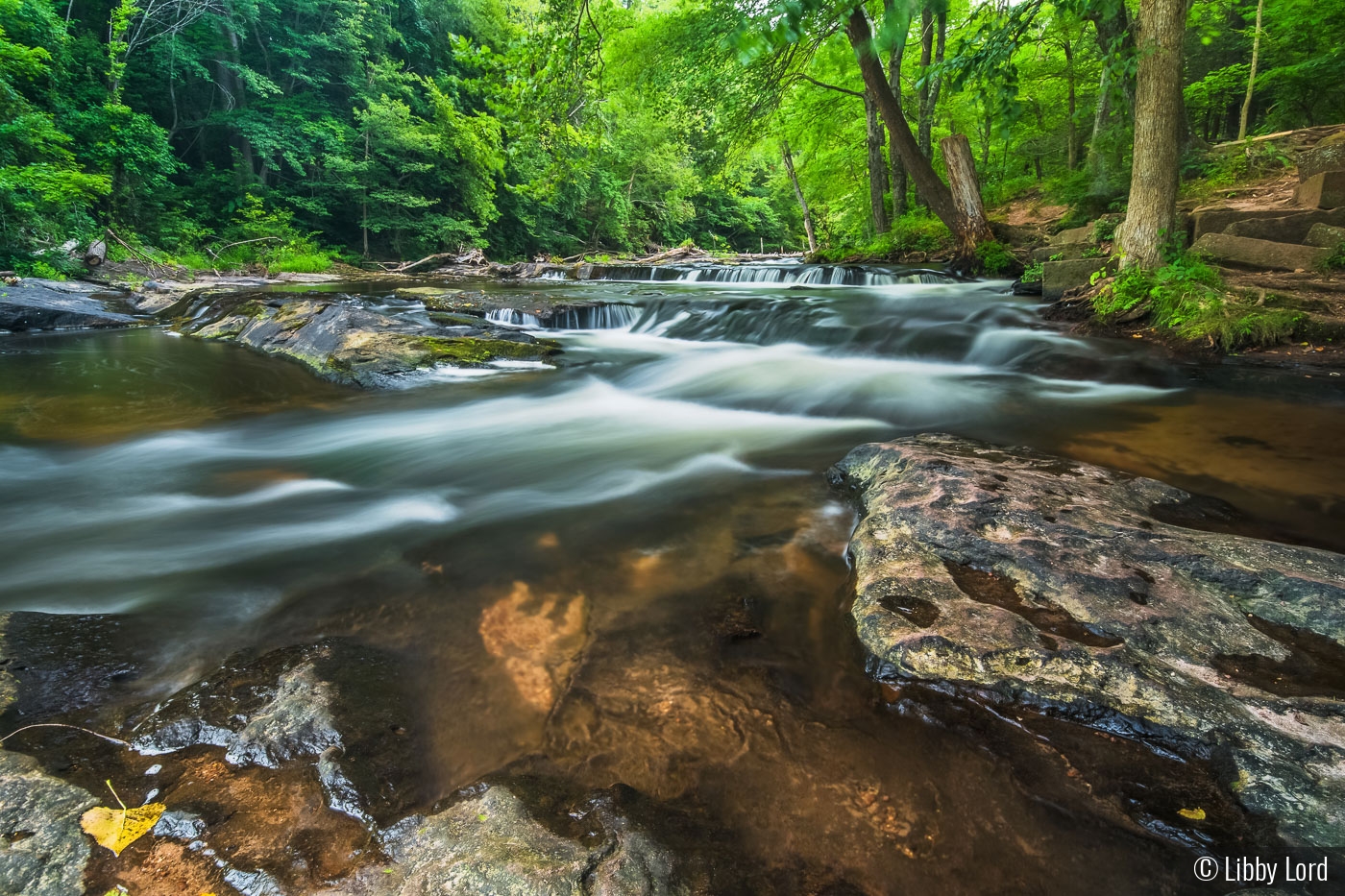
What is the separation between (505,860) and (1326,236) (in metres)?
9.95

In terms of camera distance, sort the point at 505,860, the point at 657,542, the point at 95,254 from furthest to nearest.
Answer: the point at 95,254 < the point at 657,542 < the point at 505,860

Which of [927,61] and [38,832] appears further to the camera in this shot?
[927,61]

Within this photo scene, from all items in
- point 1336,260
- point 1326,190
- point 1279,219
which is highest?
point 1326,190

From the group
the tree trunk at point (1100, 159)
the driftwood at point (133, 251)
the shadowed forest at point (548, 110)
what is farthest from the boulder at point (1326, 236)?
the driftwood at point (133, 251)

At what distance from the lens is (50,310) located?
10.8 meters

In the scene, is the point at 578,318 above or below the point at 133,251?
below

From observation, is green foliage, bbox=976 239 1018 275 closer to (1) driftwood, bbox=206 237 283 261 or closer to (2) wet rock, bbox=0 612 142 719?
(2) wet rock, bbox=0 612 142 719

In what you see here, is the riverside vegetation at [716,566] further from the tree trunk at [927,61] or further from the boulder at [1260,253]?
the tree trunk at [927,61]

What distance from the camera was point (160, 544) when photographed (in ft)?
9.76

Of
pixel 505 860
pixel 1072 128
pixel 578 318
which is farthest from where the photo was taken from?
pixel 1072 128

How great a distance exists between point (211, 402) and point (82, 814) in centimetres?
580

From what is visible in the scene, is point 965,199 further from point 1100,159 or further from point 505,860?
point 505,860

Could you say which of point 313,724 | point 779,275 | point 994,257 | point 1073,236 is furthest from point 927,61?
point 313,724

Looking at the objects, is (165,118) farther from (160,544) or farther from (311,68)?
(160,544)
